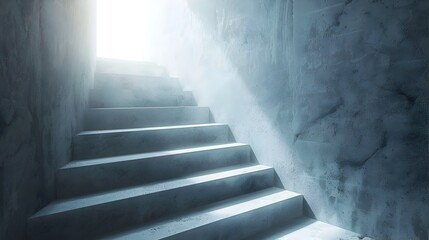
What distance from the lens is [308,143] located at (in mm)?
2006

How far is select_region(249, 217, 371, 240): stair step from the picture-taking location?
66.4 inches

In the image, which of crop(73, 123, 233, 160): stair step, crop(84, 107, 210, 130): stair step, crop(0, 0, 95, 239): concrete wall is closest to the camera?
crop(0, 0, 95, 239): concrete wall

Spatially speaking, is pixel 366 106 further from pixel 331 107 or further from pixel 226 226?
pixel 226 226

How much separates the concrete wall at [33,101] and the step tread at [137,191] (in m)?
0.09

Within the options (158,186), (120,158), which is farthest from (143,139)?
(158,186)

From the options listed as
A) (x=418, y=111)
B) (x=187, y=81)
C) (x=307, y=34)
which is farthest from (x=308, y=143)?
(x=187, y=81)

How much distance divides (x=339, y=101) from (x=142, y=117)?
1.74 m

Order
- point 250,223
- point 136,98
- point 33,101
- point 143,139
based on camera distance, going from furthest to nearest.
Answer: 1. point 136,98
2. point 143,139
3. point 250,223
4. point 33,101

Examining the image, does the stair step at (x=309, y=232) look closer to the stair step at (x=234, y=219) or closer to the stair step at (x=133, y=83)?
the stair step at (x=234, y=219)

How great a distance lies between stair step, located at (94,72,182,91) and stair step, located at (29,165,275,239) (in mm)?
1304

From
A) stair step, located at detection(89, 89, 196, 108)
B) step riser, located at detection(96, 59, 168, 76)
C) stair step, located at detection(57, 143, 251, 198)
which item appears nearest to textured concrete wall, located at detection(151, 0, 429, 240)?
stair step, located at detection(57, 143, 251, 198)

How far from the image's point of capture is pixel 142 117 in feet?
7.99

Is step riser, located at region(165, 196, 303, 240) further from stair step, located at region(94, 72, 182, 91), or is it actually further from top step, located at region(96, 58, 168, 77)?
top step, located at region(96, 58, 168, 77)

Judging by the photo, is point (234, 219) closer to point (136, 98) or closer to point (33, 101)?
point (33, 101)
